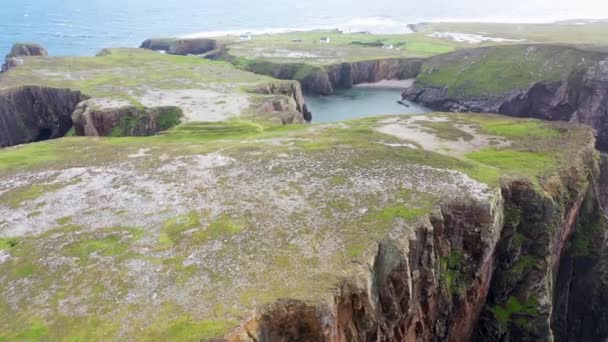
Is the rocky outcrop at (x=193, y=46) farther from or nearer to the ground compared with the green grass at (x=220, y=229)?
farther from the ground

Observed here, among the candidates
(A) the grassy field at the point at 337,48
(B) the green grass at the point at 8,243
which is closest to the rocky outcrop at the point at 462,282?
(B) the green grass at the point at 8,243

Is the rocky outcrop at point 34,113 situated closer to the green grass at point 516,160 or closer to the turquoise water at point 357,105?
the turquoise water at point 357,105

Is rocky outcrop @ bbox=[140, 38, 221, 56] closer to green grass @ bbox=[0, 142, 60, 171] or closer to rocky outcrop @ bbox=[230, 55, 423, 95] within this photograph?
rocky outcrop @ bbox=[230, 55, 423, 95]

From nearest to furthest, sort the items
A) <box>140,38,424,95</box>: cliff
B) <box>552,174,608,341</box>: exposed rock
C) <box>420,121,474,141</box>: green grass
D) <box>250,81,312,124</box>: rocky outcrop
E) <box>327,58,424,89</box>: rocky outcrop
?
<box>552,174,608,341</box>: exposed rock, <box>420,121,474,141</box>: green grass, <box>250,81,312,124</box>: rocky outcrop, <box>140,38,424,95</box>: cliff, <box>327,58,424,89</box>: rocky outcrop

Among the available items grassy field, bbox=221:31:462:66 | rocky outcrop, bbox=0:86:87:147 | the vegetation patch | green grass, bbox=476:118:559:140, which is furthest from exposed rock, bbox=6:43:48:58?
green grass, bbox=476:118:559:140

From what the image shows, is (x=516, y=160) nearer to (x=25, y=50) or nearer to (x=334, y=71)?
(x=334, y=71)

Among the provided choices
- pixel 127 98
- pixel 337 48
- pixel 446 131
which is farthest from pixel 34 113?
pixel 337 48
